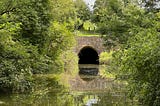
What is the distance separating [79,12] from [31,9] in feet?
141

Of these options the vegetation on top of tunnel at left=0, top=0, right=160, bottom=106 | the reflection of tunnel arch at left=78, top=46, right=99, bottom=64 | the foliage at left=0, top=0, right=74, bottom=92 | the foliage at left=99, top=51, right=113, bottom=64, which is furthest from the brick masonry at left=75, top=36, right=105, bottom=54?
the foliage at left=0, top=0, right=74, bottom=92

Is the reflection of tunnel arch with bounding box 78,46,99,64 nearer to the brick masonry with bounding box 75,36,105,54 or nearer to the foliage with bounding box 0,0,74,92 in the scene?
the brick masonry with bounding box 75,36,105,54

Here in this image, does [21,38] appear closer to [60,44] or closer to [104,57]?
[60,44]

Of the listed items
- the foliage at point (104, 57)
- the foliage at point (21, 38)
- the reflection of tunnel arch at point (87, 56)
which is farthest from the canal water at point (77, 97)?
the reflection of tunnel arch at point (87, 56)

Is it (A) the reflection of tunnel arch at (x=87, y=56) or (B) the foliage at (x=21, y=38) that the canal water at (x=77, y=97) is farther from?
(A) the reflection of tunnel arch at (x=87, y=56)

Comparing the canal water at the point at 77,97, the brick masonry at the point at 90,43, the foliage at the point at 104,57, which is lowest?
the canal water at the point at 77,97

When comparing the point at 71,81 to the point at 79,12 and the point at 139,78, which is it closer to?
the point at 139,78

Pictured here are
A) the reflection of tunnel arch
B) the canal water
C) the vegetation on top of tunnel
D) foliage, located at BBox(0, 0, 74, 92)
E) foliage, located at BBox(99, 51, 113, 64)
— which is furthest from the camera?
the reflection of tunnel arch

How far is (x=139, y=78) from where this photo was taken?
14922 mm

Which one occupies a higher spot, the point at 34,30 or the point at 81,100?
the point at 34,30

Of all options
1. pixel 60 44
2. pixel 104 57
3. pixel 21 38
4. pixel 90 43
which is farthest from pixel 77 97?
pixel 90 43

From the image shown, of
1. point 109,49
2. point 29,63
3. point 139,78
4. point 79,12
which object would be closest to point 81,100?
point 29,63

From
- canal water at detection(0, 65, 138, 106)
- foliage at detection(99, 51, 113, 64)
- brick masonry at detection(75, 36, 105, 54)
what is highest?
brick masonry at detection(75, 36, 105, 54)

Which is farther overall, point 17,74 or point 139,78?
point 17,74
